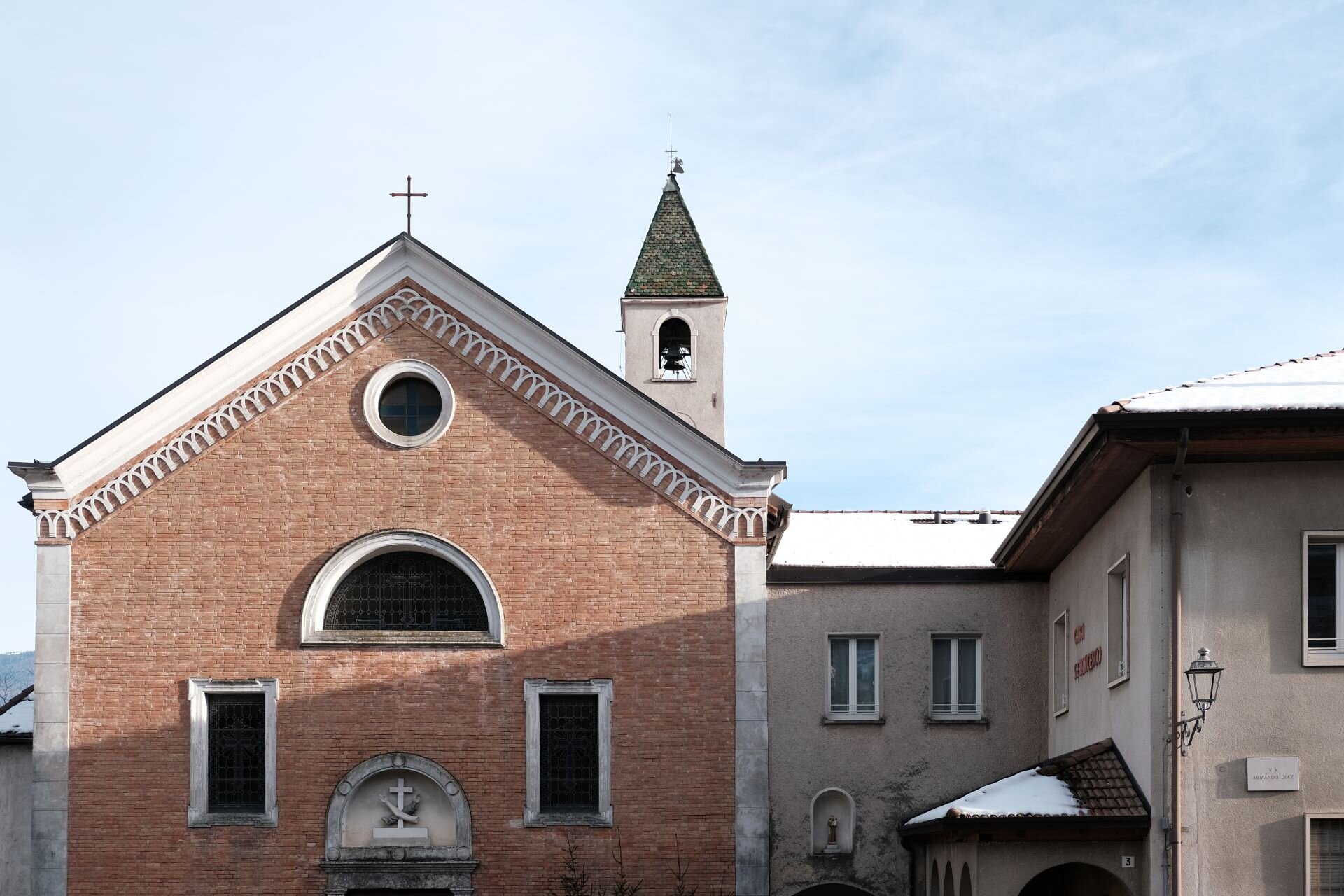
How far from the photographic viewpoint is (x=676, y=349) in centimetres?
3450

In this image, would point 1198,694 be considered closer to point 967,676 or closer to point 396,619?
point 967,676

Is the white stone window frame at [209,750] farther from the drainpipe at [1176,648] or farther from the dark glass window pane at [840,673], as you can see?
the drainpipe at [1176,648]

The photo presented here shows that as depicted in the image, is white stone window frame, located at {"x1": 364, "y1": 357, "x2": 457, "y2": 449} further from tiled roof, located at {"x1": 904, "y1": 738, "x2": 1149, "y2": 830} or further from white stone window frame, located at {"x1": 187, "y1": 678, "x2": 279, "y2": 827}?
tiled roof, located at {"x1": 904, "y1": 738, "x2": 1149, "y2": 830}

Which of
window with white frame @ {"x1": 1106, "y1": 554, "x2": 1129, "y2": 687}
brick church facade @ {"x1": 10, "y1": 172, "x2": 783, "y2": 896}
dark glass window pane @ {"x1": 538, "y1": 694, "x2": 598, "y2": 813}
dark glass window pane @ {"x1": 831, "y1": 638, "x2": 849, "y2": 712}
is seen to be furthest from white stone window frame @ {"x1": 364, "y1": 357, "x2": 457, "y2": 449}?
window with white frame @ {"x1": 1106, "y1": 554, "x2": 1129, "y2": 687}

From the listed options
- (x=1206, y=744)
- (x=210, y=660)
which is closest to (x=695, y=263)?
(x=210, y=660)

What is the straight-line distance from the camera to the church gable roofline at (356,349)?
76.7 ft

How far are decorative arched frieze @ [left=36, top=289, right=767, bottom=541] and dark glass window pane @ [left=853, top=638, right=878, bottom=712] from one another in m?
2.30

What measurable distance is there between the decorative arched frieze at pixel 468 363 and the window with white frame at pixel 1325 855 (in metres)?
8.39

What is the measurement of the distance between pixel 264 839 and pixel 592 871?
13.5 ft

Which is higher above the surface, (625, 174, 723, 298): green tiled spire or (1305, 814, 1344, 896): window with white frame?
(625, 174, 723, 298): green tiled spire

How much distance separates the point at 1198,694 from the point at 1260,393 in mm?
2877

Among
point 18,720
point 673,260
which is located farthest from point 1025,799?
point 673,260

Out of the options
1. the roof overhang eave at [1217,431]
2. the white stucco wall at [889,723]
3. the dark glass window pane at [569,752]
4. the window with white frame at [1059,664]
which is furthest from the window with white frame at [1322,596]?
the dark glass window pane at [569,752]

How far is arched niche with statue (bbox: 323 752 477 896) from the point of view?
74.7ft
